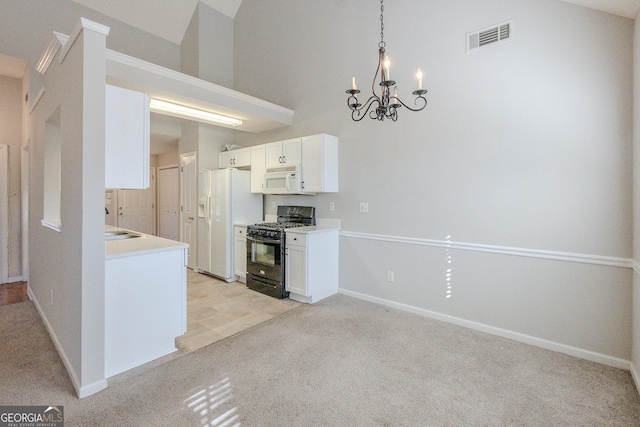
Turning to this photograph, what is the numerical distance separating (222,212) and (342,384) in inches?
131

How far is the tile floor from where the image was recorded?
2848mm

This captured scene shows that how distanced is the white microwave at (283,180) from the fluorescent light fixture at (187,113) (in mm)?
971

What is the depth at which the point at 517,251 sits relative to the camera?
9.17 feet

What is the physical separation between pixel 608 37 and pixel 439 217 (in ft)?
6.40

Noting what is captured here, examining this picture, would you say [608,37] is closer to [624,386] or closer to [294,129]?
[624,386]

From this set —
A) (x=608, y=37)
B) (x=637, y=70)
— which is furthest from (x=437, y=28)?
(x=637, y=70)

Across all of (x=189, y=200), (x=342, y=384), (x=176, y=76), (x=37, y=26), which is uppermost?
(x=37, y=26)

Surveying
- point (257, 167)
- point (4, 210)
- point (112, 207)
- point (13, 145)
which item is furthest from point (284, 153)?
point (112, 207)

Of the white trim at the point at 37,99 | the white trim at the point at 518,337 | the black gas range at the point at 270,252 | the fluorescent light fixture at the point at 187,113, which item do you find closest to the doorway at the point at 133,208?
the white trim at the point at 37,99

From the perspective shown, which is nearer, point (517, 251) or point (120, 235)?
point (517, 251)

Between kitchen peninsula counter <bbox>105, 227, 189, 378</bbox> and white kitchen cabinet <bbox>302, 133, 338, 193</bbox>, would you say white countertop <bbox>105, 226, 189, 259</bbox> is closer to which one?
kitchen peninsula counter <bbox>105, 227, 189, 378</bbox>

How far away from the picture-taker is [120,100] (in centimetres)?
224

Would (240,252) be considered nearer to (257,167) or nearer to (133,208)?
(257,167)

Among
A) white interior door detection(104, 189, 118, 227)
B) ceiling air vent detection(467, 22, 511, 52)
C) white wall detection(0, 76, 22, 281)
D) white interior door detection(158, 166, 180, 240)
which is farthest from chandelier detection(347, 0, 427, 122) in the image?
white interior door detection(104, 189, 118, 227)
